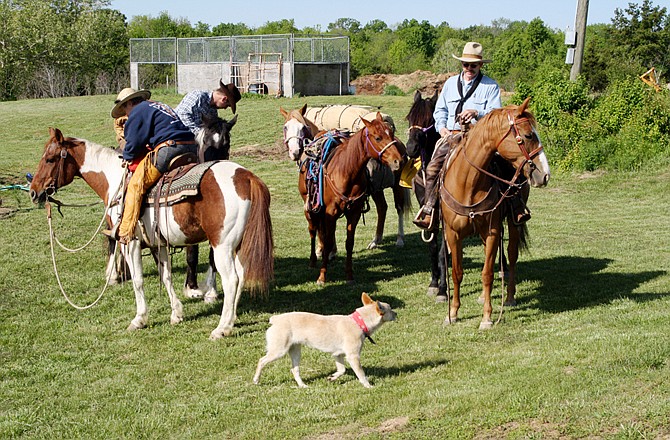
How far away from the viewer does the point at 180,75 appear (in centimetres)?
4269

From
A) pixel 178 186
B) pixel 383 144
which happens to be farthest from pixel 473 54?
pixel 178 186

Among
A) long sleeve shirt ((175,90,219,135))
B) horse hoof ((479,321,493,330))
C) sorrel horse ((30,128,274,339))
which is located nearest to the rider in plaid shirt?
long sleeve shirt ((175,90,219,135))

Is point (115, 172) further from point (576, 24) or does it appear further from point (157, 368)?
point (576, 24)

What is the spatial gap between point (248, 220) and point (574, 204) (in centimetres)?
1125

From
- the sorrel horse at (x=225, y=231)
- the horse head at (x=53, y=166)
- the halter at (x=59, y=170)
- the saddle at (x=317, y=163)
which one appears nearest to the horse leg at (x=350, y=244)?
the saddle at (x=317, y=163)

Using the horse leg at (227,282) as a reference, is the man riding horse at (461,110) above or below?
above

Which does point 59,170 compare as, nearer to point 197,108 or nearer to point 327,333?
point 197,108

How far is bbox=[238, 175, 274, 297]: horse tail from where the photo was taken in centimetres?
793

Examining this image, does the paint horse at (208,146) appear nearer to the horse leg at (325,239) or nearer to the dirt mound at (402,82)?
the horse leg at (325,239)

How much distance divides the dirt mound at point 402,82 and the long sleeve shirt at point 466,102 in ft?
116

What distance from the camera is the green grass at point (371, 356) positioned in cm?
562

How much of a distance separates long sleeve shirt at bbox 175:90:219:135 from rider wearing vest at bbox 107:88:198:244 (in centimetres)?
107

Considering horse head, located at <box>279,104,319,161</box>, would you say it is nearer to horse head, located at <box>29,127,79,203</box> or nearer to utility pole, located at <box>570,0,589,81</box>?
horse head, located at <box>29,127,79,203</box>

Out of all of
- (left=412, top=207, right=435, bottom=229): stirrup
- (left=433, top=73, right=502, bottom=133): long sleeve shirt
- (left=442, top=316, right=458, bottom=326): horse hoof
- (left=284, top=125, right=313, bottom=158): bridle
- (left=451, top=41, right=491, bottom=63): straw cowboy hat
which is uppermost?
(left=451, top=41, right=491, bottom=63): straw cowboy hat
